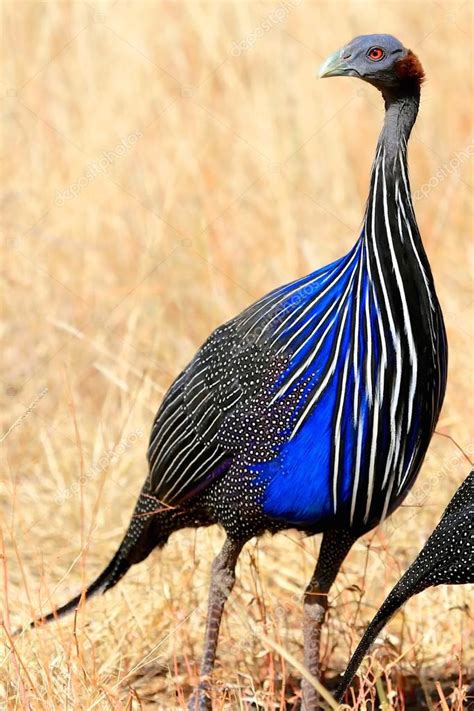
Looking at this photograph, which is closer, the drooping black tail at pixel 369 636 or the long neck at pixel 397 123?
the drooping black tail at pixel 369 636

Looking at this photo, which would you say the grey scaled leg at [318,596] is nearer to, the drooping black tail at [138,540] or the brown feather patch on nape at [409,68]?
the drooping black tail at [138,540]

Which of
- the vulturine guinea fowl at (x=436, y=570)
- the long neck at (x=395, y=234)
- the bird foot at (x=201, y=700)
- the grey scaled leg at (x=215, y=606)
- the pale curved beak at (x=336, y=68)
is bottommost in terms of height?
the bird foot at (x=201, y=700)

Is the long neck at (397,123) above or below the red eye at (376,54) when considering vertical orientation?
below

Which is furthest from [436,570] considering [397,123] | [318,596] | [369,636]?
[397,123]

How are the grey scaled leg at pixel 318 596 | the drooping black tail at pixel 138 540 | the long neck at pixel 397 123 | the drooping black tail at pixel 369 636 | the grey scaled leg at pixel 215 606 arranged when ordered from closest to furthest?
the drooping black tail at pixel 369 636 < the long neck at pixel 397 123 < the grey scaled leg at pixel 318 596 < the grey scaled leg at pixel 215 606 < the drooping black tail at pixel 138 540

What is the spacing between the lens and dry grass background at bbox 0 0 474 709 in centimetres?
469

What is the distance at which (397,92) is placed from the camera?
2857 millimetres

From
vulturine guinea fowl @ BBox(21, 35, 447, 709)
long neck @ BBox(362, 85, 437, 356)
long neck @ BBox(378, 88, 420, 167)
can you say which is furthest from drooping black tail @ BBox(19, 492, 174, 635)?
long neck @ BBox(378, 88, 420, 167)

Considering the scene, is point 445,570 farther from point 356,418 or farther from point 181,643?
point 181,643

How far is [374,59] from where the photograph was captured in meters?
2.84

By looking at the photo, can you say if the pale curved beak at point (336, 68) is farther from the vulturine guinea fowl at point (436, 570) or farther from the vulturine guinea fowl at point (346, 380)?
the vulturine guinea fowl at point (436, 570)

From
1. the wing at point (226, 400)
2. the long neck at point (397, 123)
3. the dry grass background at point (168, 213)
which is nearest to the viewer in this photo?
the long neck at point (397, 123)

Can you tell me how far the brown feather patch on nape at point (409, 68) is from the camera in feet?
9.29

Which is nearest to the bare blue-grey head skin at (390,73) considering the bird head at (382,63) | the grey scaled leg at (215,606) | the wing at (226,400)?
the bird head at (382,63)
